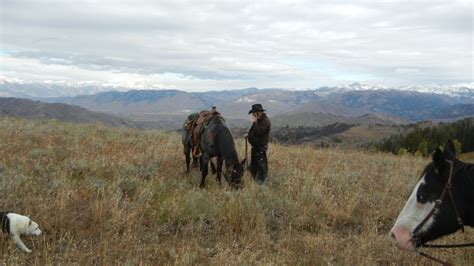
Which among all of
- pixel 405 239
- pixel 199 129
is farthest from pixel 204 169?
pixel 405 239

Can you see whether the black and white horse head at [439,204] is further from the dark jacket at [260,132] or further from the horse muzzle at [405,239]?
the dark jacket at [260,132]

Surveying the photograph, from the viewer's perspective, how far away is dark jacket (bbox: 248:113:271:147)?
10.8m

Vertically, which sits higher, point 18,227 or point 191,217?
point 18,227

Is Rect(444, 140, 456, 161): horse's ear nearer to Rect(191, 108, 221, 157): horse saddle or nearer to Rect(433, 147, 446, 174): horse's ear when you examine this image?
Rect(433, 147, 446, 174): horse's ear

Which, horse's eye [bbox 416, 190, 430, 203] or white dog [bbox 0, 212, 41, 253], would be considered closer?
horse's eye [bbox 416, 190, 430, 203]

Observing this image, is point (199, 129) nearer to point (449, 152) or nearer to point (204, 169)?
point (204, 169)

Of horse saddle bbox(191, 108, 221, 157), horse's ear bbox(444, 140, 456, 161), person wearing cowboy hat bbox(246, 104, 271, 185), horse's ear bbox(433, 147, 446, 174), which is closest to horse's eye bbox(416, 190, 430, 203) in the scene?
horse's ear bbox(433, 147, 446, 174)

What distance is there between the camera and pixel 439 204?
12.5 ft

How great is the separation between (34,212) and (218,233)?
9.06ft

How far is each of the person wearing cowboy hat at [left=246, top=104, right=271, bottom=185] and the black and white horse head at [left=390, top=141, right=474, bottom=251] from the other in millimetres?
6746

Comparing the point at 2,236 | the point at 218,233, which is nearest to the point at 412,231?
the point at 218,233

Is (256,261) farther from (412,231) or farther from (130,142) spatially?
(130,142)

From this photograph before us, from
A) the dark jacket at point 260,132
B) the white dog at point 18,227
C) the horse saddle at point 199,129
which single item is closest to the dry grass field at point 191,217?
the white dog at point 18,227

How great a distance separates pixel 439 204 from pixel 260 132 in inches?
279
